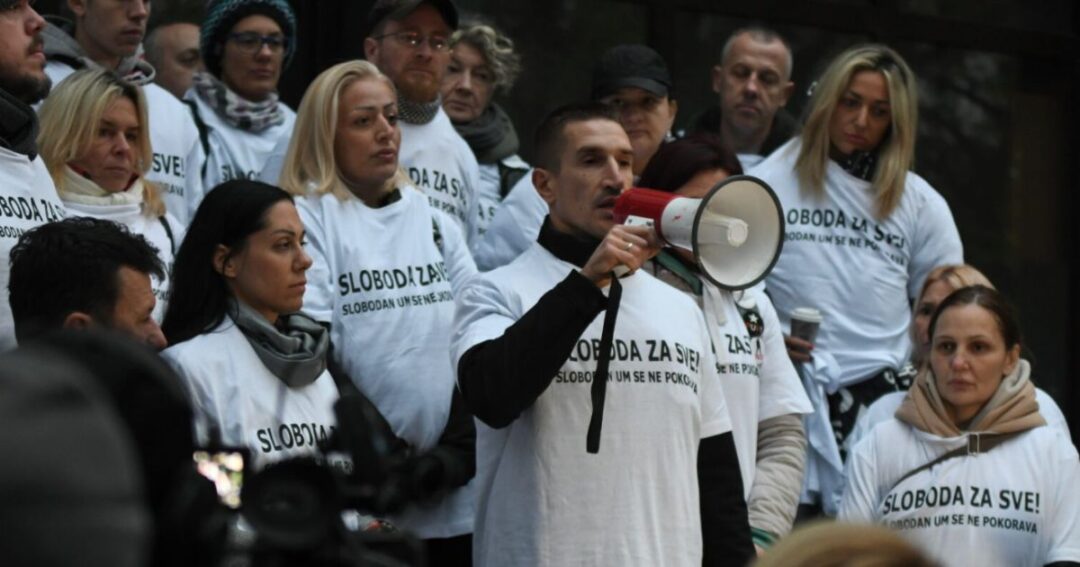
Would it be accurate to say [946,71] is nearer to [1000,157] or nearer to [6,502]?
[1000,157]

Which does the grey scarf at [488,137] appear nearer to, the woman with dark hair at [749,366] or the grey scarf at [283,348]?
the woman with dark hair at [749,366]

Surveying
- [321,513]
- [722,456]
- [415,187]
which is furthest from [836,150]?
[321,513]

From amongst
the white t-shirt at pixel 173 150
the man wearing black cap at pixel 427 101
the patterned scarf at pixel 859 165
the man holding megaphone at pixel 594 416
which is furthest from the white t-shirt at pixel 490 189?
the man holding megaphone at pixel 594 416

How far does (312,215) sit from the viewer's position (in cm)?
555

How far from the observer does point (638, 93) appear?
6.81m

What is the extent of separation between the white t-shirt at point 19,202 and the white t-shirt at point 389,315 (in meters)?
0.86

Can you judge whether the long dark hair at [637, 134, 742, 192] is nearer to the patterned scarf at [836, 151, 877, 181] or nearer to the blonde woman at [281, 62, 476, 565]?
the blonde woman at [281, 62, 476, 565]

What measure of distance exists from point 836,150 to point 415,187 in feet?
5.39

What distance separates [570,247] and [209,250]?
36.9 inches

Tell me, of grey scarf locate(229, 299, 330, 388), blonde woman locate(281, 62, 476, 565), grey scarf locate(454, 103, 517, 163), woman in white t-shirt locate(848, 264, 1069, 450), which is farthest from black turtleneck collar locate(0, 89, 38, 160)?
woman in white t-shirt locate(848, 264, 1069, 450)

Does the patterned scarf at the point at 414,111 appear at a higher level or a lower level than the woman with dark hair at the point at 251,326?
higher

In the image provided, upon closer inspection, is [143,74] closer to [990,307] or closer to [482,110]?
[482,110]

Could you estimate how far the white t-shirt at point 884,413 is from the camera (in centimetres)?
629

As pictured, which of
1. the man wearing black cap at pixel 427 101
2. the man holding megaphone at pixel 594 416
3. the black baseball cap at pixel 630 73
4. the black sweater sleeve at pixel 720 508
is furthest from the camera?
the black baseball cap at pixel 630 73
